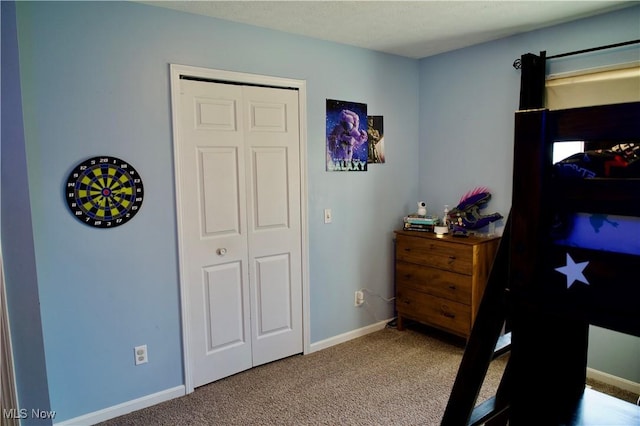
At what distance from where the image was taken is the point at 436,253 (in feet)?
11.0

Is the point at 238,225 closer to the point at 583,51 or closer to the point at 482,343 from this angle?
the point at 482,343

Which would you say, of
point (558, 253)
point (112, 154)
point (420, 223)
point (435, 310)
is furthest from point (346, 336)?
point (558, 253)

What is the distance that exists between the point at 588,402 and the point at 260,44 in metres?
2.68

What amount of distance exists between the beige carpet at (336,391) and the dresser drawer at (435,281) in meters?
0.45

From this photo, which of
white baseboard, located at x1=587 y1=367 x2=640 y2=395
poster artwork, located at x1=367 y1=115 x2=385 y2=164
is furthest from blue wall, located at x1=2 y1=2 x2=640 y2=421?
white baseboard, located at x1=587 y1=367 x2=640 y2=395

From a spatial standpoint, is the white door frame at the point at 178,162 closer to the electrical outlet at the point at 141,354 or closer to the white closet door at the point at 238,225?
the white closet door at the point at 238,225

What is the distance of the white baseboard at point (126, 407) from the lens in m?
2.43

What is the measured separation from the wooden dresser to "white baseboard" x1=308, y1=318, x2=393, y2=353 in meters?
0.20

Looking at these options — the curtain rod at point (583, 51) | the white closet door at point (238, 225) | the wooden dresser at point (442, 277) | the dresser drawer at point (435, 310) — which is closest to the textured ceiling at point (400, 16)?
the curtain rod at point (583, 51)

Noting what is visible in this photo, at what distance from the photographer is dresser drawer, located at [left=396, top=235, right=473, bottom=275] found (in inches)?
125

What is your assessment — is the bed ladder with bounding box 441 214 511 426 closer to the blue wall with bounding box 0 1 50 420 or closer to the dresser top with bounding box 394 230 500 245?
the blue wall with bounding box 0 1 50 420

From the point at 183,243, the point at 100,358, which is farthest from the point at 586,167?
the point at 100,358

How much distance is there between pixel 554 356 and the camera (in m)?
1.58

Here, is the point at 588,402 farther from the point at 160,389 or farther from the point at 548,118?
the point at 160,389
